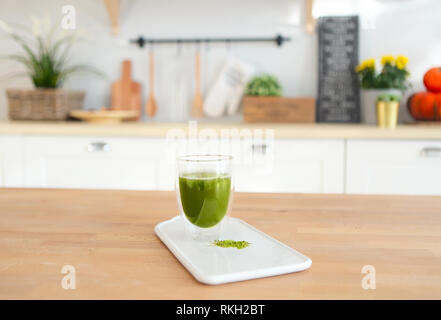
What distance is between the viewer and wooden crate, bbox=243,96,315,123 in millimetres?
2416

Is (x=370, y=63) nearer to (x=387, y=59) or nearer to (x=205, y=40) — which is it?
(x=387, y=59)

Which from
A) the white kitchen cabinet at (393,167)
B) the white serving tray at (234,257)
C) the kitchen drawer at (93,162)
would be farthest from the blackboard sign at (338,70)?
the white serving tray at (234,257)

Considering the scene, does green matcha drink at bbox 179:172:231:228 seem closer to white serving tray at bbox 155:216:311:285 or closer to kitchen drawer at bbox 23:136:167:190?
white serving tray at bbox 155:216:311:285

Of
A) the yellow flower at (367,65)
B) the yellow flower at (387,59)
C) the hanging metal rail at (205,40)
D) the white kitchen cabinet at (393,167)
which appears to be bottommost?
the white kitchen cabinet at (393,167)

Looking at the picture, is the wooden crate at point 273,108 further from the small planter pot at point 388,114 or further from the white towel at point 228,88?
the small planter pot at point 388,114

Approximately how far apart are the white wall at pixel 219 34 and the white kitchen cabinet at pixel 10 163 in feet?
2.08

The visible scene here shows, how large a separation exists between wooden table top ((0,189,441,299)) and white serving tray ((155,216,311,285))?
10mm

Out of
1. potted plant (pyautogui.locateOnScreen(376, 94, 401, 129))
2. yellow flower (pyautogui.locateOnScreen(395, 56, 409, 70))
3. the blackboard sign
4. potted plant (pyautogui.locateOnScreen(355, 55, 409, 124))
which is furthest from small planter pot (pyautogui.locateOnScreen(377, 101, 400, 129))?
the blackboard sign

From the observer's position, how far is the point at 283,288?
20.5 inches

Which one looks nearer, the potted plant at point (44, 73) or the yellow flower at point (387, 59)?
the yellow flower at point (387, 59)

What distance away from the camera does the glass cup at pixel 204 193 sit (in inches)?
27.0
